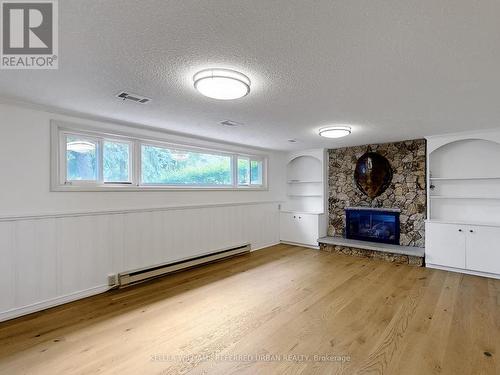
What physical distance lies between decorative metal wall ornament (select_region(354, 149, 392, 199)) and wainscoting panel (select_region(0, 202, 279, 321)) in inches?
121

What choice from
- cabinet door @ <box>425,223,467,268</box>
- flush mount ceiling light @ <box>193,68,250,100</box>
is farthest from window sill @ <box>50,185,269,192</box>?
cabinet door @ <box>425,223,467,268</box>

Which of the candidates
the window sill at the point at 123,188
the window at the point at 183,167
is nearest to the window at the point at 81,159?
the window sill at the point at 123,188

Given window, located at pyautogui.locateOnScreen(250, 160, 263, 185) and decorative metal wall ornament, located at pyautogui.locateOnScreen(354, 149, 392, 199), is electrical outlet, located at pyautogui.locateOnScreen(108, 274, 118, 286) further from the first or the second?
decorative metal wall ornament, located at pyautogui.locateOnScreen(354, 149, 392, 199)

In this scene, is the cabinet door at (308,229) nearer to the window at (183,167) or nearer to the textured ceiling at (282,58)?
the window at (183,167)

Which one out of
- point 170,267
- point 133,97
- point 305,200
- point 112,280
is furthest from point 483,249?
point 112,280

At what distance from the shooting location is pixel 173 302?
298 centimetres

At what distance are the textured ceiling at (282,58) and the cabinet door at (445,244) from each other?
6.15ft

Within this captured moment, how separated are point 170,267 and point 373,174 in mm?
4196

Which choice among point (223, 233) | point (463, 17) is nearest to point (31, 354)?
point (223, 233)

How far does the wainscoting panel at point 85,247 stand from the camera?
8.65ft

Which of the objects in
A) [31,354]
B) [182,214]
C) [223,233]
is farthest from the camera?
[223,233]

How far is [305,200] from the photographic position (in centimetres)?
627

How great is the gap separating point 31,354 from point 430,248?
17.4ft

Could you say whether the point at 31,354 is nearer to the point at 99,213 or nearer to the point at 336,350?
the point at 99,213
